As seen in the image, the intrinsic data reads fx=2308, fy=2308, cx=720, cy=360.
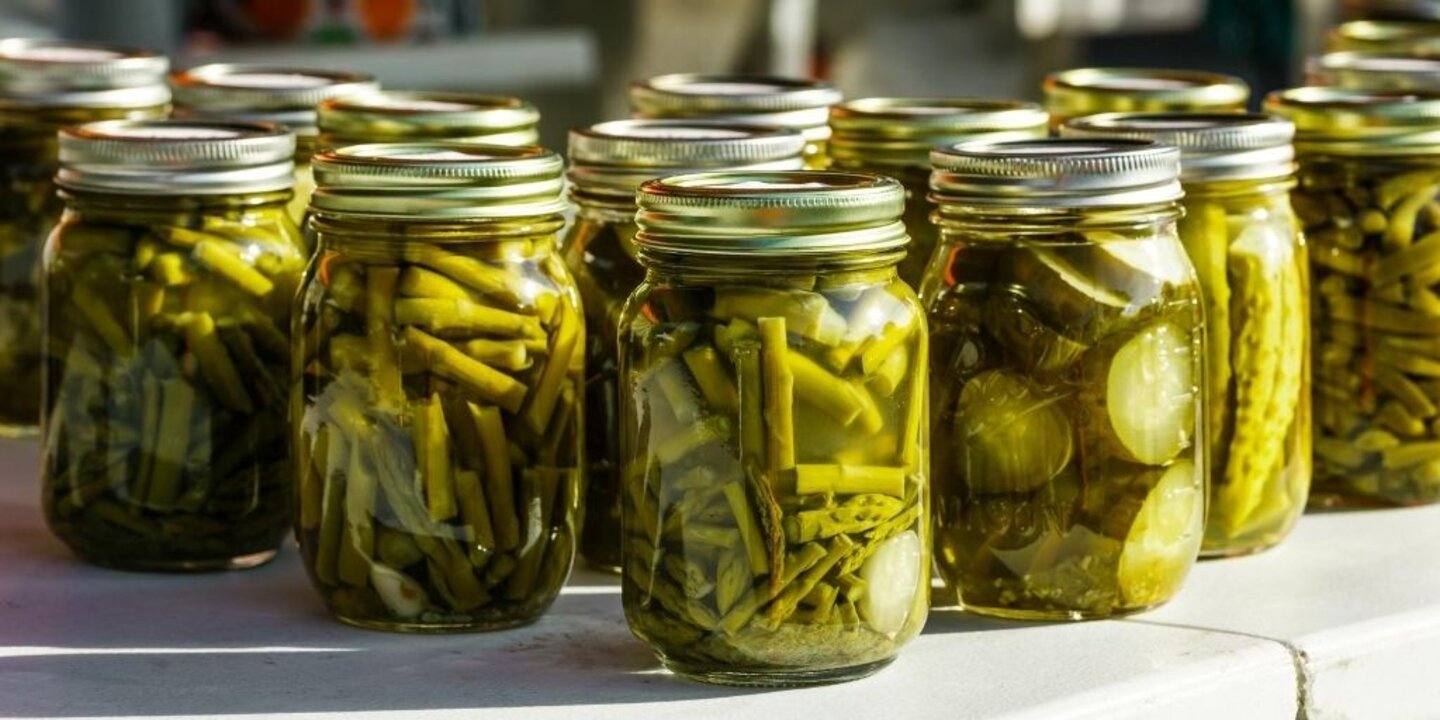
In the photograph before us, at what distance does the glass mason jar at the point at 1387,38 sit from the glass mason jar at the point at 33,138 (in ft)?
3.36

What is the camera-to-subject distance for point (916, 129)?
144cm

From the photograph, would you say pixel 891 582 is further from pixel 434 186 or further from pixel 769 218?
pixel 434 186

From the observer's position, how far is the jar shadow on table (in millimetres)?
1159

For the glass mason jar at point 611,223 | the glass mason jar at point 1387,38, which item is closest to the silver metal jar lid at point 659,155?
the glass mason jar at point 611,223

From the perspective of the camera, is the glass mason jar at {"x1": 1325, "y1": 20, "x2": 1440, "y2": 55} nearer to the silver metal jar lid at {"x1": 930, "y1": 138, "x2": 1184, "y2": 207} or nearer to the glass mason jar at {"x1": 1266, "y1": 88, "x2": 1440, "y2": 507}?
the glass mason jar at {"x1": 1266, "y1": 88, "x2": 1440, "y2": 507}

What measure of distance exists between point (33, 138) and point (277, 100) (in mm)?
206

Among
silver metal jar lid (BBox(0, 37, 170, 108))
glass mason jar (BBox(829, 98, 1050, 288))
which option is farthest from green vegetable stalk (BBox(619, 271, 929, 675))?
silver metal jar lid (BBox(0, 37, 170, 108))

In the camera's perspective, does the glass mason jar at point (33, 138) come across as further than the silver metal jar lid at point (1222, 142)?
Yes

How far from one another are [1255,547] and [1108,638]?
236 mm

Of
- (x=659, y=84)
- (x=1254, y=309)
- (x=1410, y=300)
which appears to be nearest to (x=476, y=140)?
Result: (x=659, y=84)

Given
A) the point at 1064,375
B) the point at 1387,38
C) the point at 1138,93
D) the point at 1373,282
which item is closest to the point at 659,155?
the point at 1064,375

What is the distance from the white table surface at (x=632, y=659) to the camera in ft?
3.78

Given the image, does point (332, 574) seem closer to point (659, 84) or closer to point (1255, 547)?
point (659, 84)

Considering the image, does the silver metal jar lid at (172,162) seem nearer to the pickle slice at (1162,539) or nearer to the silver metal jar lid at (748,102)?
the silver metal jar lid at (748,102)
